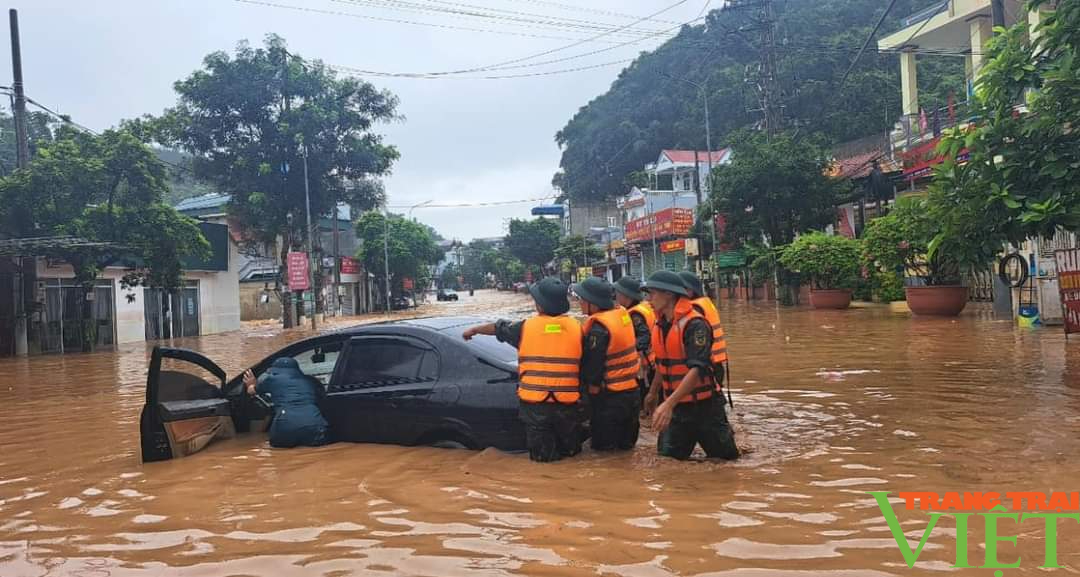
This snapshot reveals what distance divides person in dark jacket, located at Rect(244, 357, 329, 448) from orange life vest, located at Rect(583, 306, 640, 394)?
88.1 inches

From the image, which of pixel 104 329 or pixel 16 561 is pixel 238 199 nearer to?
pixel 104 329

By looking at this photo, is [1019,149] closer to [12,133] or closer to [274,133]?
[274,133]

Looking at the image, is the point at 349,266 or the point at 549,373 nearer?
the point at 549,373

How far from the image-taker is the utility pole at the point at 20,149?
20.4 meters

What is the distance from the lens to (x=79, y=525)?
4.44 m

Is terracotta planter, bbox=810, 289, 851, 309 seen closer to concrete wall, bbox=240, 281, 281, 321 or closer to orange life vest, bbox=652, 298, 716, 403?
orange life vest, bbox=652, 298, 716, 403

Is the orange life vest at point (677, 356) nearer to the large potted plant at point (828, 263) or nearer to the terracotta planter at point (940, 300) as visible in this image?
the terracotta planter at point (940, 300)

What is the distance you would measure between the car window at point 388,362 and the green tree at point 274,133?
28.6 metres

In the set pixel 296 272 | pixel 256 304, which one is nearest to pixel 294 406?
pixel 296 272

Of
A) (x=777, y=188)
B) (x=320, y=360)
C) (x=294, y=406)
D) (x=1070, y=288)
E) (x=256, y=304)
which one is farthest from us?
(x=256, y=304)

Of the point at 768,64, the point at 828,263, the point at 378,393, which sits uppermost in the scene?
the point at 768,64

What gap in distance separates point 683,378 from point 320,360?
9.97 ft

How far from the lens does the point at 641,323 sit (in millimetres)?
6344

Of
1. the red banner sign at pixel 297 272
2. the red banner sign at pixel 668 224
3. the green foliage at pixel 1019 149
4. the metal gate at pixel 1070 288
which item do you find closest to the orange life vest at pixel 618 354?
the green foliage at pixel 1019 149
